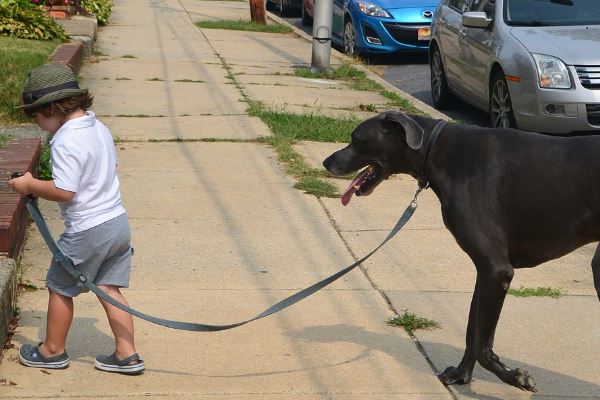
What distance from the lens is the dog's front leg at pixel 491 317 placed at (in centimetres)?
446

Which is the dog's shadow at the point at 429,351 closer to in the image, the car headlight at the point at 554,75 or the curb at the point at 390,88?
the car headlight at the point at 554,75

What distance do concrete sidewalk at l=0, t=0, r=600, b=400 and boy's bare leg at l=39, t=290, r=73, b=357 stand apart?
12 centimetres

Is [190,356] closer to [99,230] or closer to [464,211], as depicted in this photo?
[99,230]

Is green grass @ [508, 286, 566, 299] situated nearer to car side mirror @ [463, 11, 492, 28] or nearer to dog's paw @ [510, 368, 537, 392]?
dog's paw @ [510, 368, 537, 392]

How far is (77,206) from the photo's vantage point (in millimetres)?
4637

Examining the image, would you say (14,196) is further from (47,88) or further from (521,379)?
(521,379)

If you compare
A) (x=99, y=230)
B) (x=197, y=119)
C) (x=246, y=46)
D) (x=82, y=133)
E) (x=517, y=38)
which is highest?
(x=82, y=133)

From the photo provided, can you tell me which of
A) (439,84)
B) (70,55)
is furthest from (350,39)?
(70,55)

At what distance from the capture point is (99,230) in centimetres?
467

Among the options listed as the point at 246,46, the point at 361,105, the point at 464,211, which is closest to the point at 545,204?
the point at 464,211

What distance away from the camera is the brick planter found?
18.5 ft

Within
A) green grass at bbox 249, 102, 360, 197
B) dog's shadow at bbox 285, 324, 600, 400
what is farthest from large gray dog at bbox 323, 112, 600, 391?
green grass at bbox 249, 102, 360, 197

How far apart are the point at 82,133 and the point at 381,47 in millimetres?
12255

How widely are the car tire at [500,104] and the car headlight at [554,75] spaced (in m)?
0.55
